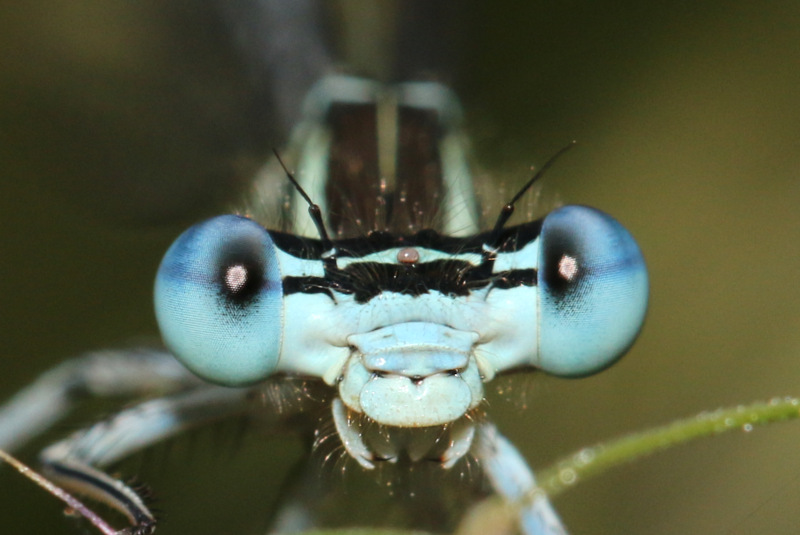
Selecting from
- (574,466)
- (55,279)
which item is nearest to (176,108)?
(55,279)

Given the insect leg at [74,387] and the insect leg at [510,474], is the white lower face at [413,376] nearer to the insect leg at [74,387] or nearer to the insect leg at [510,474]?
the insect leg at [510,474]

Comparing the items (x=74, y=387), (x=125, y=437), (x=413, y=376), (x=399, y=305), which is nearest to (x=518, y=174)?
(x=399, y=305)

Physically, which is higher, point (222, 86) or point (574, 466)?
point (222, 86)

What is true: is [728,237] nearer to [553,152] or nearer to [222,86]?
[553,152]

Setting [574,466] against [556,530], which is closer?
[574,466]

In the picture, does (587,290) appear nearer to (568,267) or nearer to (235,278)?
(568,267)

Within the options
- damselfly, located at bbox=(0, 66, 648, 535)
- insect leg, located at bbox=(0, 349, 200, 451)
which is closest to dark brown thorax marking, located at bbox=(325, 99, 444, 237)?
damselfly, located at bbox=(0, 66, 648, 535)

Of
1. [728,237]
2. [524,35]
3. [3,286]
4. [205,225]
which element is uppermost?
[524,35]
